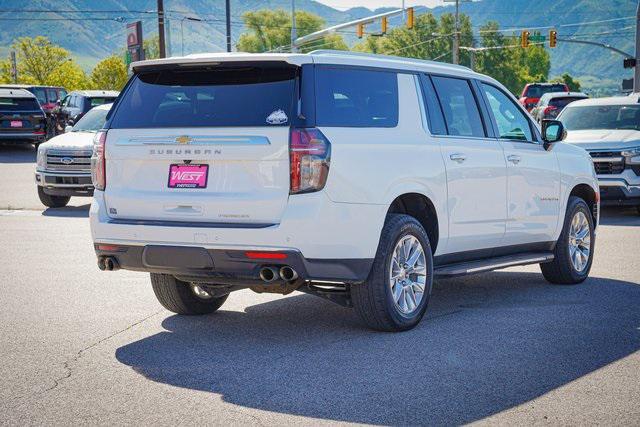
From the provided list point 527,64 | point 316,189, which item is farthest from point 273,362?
point 527,64

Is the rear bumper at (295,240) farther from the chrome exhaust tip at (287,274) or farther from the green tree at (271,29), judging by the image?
the green tree at (271,29)

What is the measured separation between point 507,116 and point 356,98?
2.39 meters

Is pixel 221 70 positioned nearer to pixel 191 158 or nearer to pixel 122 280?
pixel 191 158

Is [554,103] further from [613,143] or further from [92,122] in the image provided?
[92,122]

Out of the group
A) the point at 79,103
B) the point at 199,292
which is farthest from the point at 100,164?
the point at 79,103

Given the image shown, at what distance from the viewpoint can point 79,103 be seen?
97.0 feet

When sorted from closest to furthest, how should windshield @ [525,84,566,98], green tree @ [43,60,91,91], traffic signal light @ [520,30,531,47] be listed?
windshield @ [525,84,566,98]
traffic signal light @ [520,30,531,47]
green tree @ [43,60,91,91]

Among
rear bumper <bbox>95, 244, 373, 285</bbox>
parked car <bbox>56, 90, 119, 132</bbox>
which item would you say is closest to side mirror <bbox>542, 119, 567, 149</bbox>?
rear bumper <bbox>95, 244, 373, 285</bbox>

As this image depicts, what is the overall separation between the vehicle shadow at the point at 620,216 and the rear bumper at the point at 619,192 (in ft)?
0.84

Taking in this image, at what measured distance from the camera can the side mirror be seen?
9.54 m

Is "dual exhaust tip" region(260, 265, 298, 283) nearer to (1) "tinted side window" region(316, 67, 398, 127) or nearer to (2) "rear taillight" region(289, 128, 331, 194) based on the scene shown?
(2) "rear taillight" region(289, 128, 331, 194)

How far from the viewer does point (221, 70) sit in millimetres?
7090

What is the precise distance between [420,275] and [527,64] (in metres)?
181

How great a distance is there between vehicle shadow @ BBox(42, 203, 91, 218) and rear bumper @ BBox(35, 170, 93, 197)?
12.3 inches
